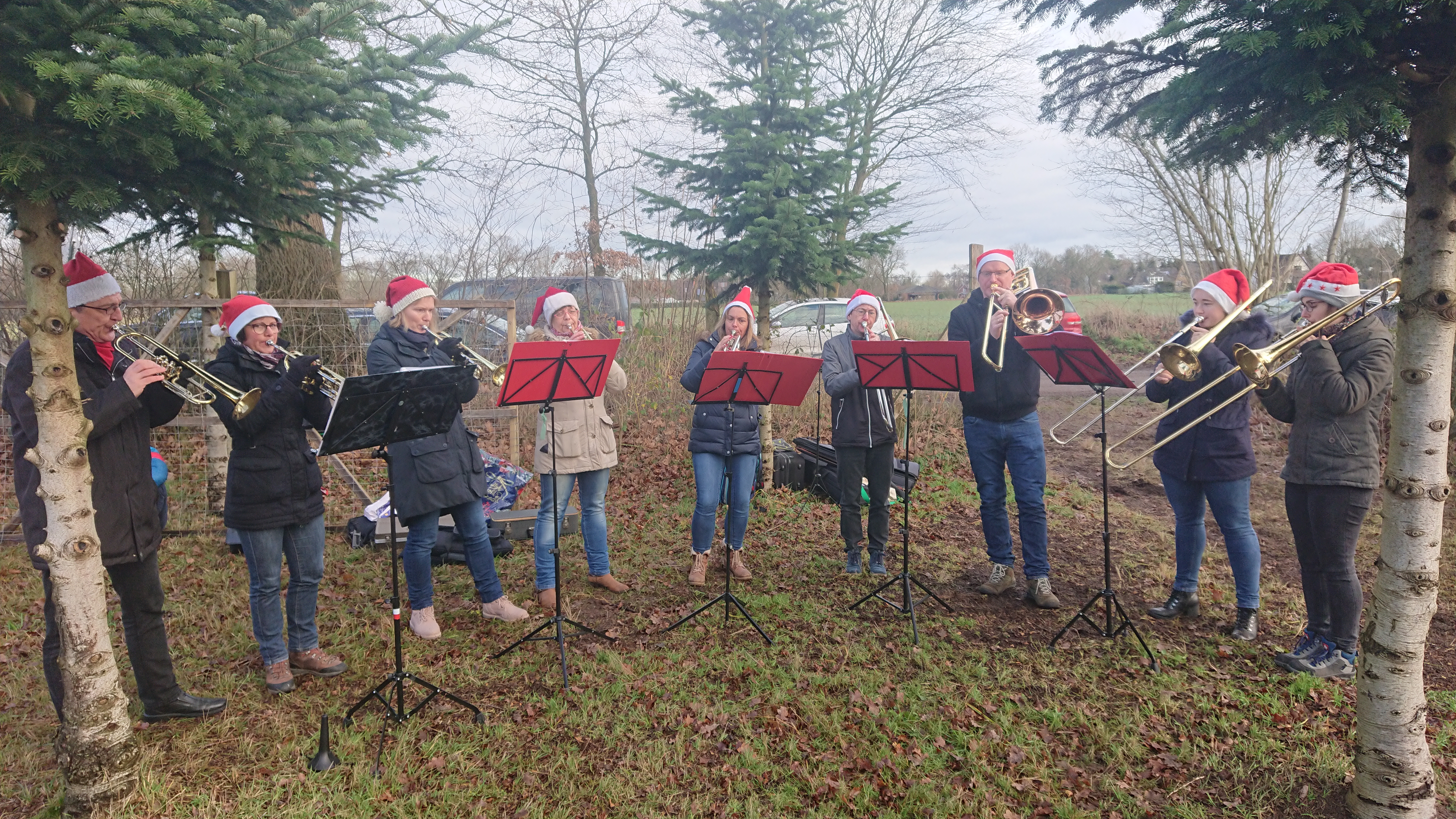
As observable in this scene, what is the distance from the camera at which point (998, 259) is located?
194 inches

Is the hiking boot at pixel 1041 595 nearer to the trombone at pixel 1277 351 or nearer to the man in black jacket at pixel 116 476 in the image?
the trombone at pixel 1277 351

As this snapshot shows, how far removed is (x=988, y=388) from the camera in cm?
493

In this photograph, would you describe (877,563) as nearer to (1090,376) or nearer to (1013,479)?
(1013,479)

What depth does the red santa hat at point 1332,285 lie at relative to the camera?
12.7 ft

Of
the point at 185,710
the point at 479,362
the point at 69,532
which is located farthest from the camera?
the point at 479,362

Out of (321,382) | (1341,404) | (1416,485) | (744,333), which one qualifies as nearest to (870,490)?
(744,333)

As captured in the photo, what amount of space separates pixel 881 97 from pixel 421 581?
16.5 meters

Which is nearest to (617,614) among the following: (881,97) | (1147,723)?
(1147,723)

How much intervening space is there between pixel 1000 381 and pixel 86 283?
15.2ft

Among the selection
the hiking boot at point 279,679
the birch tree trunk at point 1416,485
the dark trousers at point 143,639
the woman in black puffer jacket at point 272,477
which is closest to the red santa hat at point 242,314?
the woman in black puffer jacket at point 272,477

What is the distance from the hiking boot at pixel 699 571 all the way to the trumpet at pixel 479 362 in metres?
1.82

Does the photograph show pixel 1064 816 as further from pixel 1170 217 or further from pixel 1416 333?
pixel 1170 217

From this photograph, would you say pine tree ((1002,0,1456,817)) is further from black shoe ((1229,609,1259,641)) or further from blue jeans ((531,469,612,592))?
blue jeans ((531,469,612,592))

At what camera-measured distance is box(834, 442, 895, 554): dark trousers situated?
560 cm
